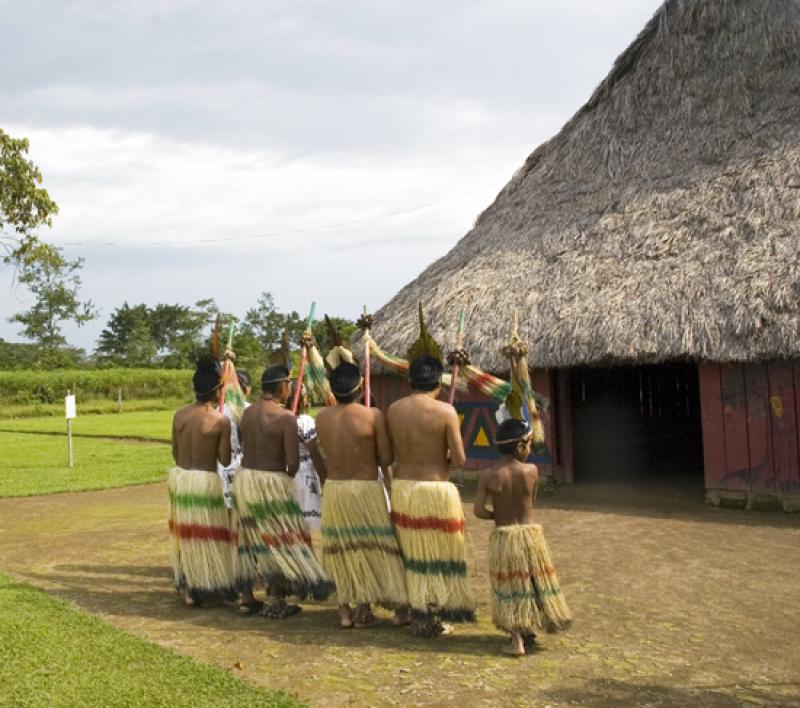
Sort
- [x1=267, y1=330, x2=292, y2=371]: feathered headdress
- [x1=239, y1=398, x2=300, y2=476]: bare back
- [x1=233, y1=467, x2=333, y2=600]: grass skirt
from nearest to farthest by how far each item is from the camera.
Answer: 1. [x1=233, y1=467, x2=333, y2=600]: grass skirt
2. [x1=239, y1=398, x2=300, y2=476]: bare back
3. [x1=267, y1=330, x2=292, y2=371]: feathered headdress

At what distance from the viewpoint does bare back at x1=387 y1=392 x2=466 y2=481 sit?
4688 mm

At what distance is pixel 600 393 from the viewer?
1476cm

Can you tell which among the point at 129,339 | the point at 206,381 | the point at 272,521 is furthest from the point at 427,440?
the point at 129,339

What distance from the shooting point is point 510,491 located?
173 inches

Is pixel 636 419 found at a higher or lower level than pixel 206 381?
lower

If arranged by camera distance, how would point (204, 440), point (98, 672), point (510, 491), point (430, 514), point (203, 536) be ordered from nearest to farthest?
1. point (98, 672)
2. point (510, 491)
3. point (430, 514)
4. point (203, 536)
5. point (204, 440)

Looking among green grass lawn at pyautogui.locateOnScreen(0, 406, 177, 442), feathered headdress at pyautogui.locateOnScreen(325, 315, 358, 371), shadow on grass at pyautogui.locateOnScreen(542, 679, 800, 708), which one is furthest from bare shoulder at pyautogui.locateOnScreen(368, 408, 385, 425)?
green grass lawn at pyautogui.locateOnScreen(0, 406, 177, 442)

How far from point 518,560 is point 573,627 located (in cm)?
80

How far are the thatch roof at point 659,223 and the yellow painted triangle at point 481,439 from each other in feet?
3.85

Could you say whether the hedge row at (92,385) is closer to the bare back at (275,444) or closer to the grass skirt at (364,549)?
the bare back at (275,444)

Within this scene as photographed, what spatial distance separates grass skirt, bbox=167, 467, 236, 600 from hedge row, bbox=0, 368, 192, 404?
1322 inches

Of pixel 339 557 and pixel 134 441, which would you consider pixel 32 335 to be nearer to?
pixel 134 441

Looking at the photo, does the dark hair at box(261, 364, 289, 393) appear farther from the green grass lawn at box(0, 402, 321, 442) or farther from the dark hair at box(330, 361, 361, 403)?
the green grass lawn at box(0, 402, 321, 442)

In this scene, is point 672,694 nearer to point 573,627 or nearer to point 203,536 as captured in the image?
point 573,627
